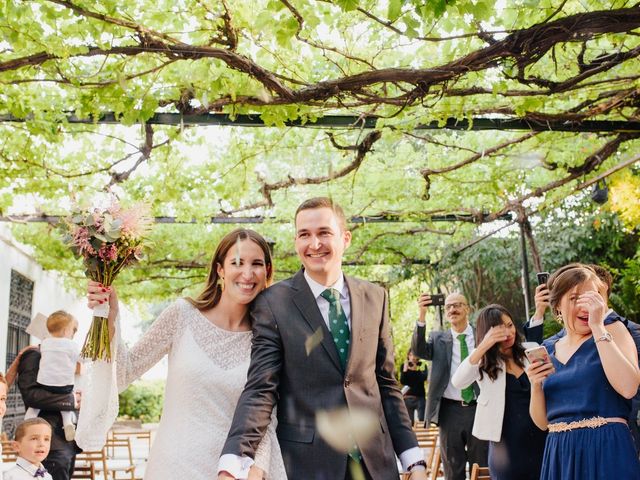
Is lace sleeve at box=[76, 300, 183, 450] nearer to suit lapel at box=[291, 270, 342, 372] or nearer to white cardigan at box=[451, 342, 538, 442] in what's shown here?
suit lapel at box=[291, 270, 342, 372]

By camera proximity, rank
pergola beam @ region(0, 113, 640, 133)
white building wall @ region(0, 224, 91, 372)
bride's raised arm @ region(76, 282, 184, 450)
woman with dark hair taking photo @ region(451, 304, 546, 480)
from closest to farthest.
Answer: bride's raised arm @ region(76, 282, 184, 450), woman with dark hair taking photo @ region(451, 304, 546, 480), pergola beam @ region(0, 113, 640, 133), white building wall @ region(0, 224, 91, 372)

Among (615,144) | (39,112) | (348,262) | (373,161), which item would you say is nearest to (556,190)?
(615,144)

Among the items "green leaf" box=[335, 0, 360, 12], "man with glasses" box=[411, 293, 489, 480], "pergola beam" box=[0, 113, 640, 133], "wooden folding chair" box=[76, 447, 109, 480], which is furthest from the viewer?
"wooden folding chair" box=[76, 447, 109, 480]

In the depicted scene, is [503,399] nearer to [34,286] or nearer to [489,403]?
[489,403]

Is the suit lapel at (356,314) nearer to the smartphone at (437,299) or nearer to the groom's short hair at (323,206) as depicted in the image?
the groom's short hair at (323,206)

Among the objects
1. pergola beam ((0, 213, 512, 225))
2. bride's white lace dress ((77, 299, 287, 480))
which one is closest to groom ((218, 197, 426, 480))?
bride's white lace dress ((77, 299, 287, 480))

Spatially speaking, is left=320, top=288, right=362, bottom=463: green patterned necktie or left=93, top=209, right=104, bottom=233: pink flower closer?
left=320, top=288, right=362, bottom=463: green patterned necktie

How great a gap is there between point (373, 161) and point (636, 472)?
6.56 metres

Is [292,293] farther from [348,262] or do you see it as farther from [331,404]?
[348,262]

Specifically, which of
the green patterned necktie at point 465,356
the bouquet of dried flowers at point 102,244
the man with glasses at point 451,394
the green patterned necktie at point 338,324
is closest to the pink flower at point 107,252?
the bouquet of dried flowers at point 102,244

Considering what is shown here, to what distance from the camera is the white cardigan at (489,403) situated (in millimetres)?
4438

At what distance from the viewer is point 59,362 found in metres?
5.99

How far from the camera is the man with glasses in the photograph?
574cm

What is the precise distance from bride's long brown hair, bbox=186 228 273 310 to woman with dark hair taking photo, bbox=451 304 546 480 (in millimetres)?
1933
